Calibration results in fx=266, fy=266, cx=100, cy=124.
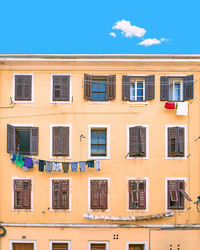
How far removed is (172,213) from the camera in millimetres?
17391

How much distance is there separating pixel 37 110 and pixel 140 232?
10730 millimetres

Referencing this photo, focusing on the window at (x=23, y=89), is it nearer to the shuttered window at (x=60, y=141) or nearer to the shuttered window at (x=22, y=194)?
the shuttered window at (x=60, y=141)

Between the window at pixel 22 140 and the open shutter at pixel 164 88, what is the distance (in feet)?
29.0

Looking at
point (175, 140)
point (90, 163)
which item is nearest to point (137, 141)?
point (175, 140)

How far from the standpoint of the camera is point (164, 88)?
59.4ft

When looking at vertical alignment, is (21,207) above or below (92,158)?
below

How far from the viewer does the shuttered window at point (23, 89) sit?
18078 mm

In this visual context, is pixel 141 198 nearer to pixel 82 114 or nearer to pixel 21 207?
pixel 82 114

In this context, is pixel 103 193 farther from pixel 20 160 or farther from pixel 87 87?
pixel 87 87

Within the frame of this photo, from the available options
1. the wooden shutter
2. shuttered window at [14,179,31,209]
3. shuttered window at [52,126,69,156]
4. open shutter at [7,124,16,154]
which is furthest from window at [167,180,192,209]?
open shutter at [7,124,16,154]

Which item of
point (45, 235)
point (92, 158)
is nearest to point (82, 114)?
point (92, 158)

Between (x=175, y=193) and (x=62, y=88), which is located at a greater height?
(x=62, y=88)

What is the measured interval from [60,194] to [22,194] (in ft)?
8.36

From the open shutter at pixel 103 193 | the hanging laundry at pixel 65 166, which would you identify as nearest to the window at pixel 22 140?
the hanging laundry at pixel 65 166
